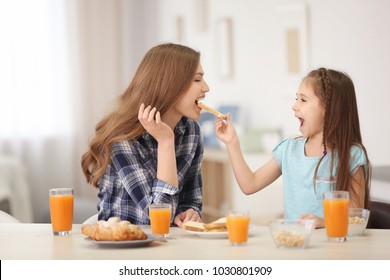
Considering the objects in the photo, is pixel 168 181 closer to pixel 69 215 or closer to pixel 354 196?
pixel 69 215

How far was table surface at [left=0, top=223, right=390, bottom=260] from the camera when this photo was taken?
175 cm

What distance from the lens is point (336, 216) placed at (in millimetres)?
1869

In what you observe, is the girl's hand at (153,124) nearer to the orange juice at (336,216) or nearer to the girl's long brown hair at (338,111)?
the girl's long brown hair at (338,111)

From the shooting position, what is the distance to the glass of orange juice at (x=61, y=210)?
6.86 ft

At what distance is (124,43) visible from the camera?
7.58 meters

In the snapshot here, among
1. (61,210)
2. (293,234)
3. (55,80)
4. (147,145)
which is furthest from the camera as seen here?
(55,80)

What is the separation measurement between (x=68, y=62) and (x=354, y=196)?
17.1 feet

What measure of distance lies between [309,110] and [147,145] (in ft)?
1.84

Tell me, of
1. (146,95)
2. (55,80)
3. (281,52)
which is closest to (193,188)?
(146,95)

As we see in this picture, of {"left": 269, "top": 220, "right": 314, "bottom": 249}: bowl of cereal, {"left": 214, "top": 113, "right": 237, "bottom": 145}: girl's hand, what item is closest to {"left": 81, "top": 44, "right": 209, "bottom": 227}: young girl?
{"left": 214, "top": 113, "right": 237, "bottom": 145}: girl's hand

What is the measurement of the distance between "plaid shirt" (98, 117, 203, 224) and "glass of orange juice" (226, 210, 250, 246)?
1.61ft

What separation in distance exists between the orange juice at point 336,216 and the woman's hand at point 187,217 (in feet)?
2.07

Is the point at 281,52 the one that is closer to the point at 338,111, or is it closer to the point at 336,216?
the point at 338,111

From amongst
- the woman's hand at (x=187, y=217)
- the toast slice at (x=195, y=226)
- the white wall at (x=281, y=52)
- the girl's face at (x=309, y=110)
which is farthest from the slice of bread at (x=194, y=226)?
the white wall at (x=281, y=52)
